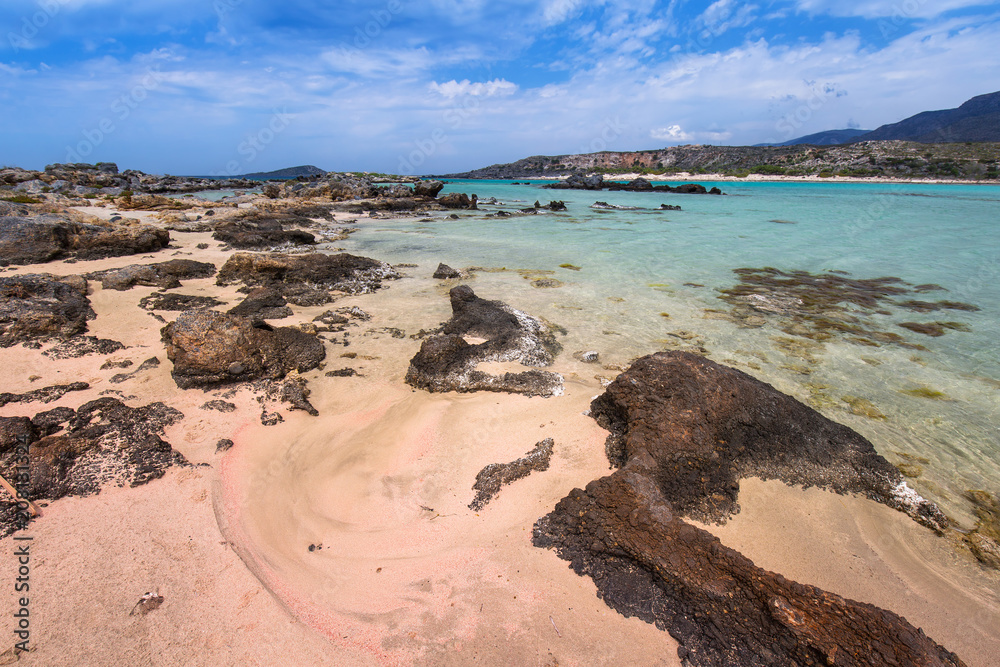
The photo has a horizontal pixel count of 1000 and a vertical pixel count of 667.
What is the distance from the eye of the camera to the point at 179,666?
200 centimetres

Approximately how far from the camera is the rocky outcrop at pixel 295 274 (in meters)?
9.03

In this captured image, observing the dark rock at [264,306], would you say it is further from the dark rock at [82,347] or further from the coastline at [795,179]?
the coastline at [795,179]

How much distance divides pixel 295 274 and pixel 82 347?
14.7 feet

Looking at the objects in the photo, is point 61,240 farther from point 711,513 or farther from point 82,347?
point 711,513

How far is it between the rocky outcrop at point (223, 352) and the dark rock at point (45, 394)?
0.81 metres

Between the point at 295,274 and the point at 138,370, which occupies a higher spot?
the point at 295,274

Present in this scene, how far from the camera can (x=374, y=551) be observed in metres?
2.81

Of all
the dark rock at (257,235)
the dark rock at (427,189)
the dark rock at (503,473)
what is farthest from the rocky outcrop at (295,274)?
the dark rock at (427,189)

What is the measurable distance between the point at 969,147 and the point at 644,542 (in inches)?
4545

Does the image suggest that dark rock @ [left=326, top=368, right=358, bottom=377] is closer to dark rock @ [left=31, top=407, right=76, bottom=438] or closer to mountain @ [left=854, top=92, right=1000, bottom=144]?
dark rock @ [left=31, top=407, right=76, bottom=438]

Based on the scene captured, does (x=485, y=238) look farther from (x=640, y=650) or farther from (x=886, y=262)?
(x=640, y=650)

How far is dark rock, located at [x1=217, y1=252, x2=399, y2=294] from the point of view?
29.7 feet

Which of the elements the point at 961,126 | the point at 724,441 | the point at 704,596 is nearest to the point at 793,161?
the point at 724,441

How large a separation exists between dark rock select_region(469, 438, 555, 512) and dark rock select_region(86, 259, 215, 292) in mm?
8325
